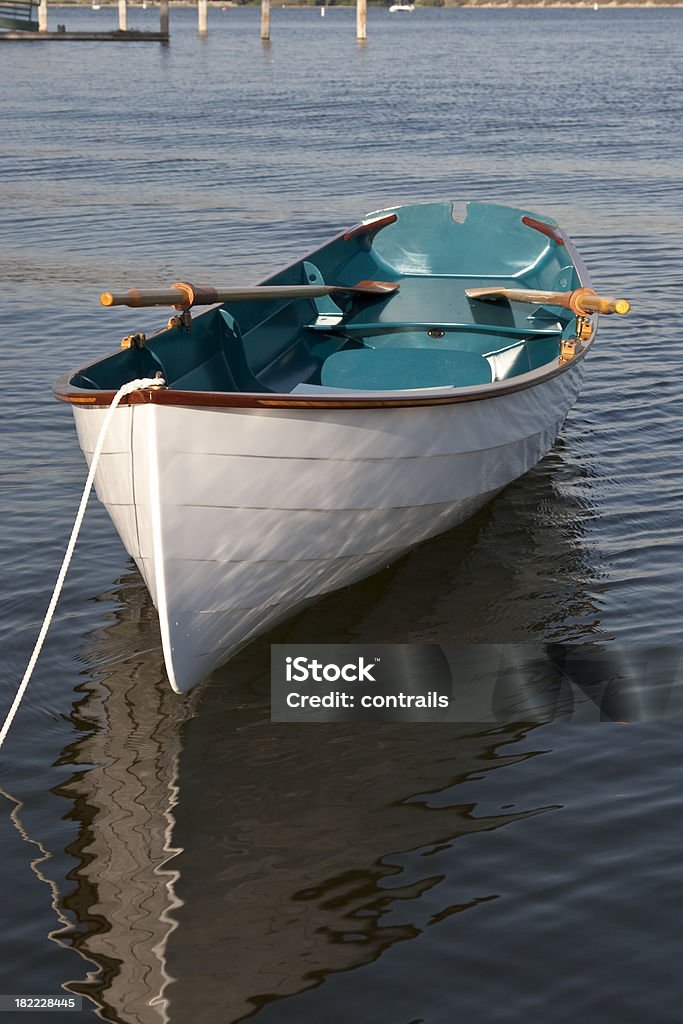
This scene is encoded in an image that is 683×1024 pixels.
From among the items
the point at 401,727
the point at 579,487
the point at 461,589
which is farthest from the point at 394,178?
the point at 401,727

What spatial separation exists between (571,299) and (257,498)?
3.24m

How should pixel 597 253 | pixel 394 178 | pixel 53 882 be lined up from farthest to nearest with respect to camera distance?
pixel 394 178 < pixel 597 253 < pixel 53 882

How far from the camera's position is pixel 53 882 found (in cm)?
561

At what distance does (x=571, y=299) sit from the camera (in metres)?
8.59

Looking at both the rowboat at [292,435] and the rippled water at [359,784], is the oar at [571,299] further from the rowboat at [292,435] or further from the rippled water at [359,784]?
the rippled water at [359,784]

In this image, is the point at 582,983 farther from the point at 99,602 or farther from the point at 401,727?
the point at 99,602

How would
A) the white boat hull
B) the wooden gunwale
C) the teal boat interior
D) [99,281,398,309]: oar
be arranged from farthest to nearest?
the teal boat interior, [99,281,398,309]: oar, the white boat hull, the wooden gunwale

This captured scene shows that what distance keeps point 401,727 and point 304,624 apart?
4.20ft

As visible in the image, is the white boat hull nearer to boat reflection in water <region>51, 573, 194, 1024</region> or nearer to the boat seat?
boat reflection in water <region>51, 573, 194, 1024</region>

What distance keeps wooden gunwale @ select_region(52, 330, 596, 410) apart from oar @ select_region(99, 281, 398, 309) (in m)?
0.48

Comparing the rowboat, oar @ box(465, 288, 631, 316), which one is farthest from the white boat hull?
oar @ box(465, 288, 631, 316)

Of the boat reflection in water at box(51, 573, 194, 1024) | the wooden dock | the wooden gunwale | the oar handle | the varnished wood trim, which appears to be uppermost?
the wooden dock

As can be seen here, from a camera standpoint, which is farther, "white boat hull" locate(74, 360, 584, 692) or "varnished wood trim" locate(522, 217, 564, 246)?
"varnished wood trim" locate(522, 217, 564, 246)

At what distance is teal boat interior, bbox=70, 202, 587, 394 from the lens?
8.35 m
